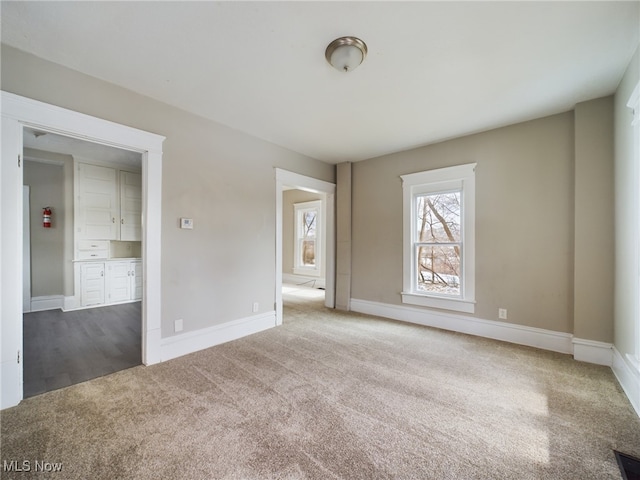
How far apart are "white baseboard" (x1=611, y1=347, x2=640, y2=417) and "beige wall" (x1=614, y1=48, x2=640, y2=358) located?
0.09m

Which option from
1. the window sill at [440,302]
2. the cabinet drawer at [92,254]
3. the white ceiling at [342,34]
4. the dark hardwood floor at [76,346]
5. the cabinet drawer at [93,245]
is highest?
the white ceiling at [342,34]

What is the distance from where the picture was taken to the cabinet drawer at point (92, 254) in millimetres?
4801

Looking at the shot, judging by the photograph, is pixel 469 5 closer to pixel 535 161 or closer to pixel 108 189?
pixel 535 161

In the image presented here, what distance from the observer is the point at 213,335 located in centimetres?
316

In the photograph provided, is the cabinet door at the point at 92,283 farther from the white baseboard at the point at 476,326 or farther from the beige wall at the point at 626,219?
the beige wall at the point at 626,219

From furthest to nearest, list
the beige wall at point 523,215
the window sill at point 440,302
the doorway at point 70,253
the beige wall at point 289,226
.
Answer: the beige wall at point 289,226 < the doorway at point 70,253 < the window sill at point 440,302 < the beige wall at point 523,215

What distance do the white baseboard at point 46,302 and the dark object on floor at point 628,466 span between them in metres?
7.01

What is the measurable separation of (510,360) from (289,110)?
3488 millimetres

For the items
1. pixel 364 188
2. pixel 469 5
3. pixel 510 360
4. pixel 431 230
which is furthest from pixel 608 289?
pixel 364 188

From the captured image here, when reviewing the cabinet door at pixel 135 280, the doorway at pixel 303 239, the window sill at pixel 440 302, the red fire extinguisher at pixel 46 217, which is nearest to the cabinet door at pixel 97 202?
the red fire extinguisher at pixel 46 217

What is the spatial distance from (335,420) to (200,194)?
8.52 feet

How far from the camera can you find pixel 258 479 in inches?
53.8

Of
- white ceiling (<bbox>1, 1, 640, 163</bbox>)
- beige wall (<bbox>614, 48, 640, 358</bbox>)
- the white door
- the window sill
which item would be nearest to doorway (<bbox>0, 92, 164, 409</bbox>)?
white ceiling (<bbox>1, 1, 640, 163</bbox>)

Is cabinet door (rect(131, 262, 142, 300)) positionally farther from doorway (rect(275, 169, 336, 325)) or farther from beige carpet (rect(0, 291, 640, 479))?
beige carpet (rect(0, 291, 640, 479))
